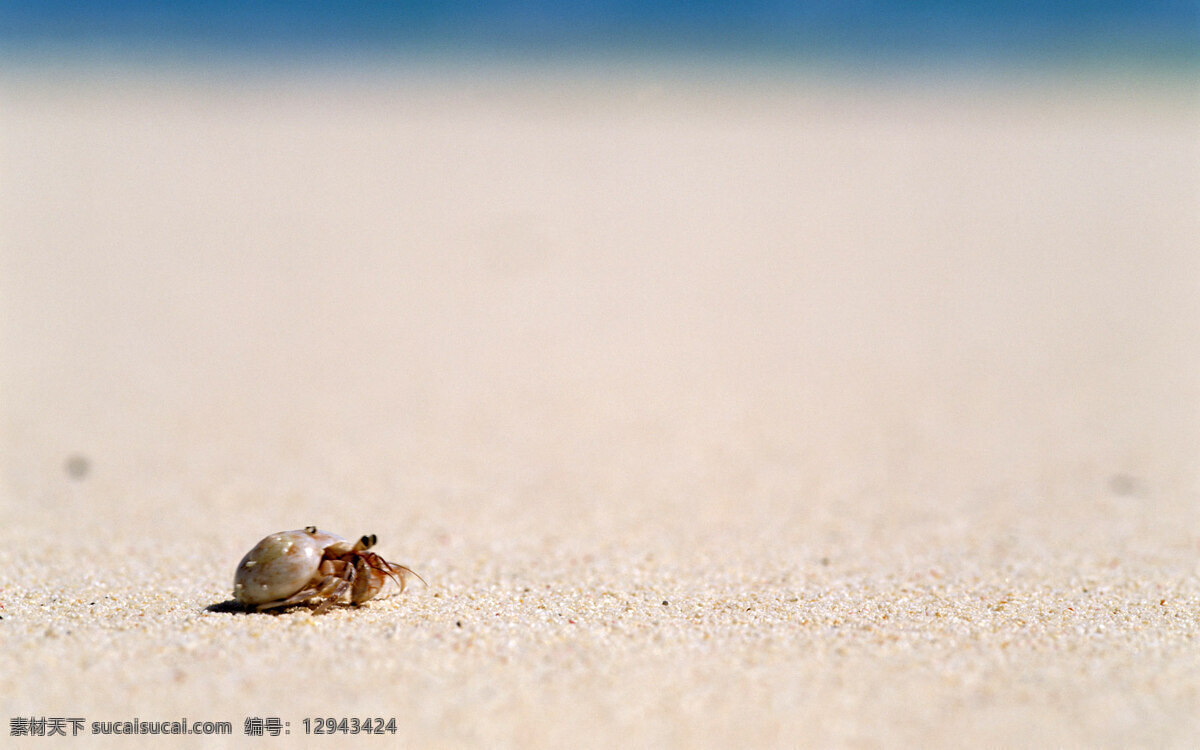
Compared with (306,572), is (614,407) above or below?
above

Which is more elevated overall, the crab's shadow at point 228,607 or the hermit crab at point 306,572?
the hermit crab at point 306,572

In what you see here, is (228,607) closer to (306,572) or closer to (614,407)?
(306,572)

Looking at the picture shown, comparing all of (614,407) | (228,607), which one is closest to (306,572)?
(228,607)

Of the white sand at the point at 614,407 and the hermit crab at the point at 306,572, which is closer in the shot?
the white sand at the point at 614,407

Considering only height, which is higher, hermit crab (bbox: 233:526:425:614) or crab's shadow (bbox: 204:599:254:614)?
hermit crab (bbox: 233:526:425:614)

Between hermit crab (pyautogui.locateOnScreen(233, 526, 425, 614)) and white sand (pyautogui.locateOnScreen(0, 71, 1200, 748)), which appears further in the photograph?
hermit crab (pyautogui.locateOnScreen(233, 526, 425, 614))
